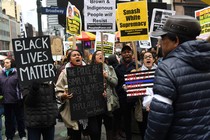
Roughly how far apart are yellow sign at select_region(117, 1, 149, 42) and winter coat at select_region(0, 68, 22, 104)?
8.22 ft

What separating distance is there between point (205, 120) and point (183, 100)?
0.24m

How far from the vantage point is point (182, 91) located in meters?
2.38

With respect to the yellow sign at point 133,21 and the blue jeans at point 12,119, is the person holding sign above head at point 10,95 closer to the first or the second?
the blue jeans at point 12,119

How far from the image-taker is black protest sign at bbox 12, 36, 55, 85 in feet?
15.7

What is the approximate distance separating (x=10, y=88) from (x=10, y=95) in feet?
0.48

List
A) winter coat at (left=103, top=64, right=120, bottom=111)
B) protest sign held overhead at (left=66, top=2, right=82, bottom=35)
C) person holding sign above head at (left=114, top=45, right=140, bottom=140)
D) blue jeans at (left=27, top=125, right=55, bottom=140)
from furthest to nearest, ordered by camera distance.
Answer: protest sign held overhead at (left=66, top=2, right=82, bottom=35) → person holding sign above head at (left=114, top=45, right=140, bottom=140) → winter coat at (left=103, top=64, right=120, bottom=111) → blue jeans at (left=27, top=125, right=55, bottom=140)

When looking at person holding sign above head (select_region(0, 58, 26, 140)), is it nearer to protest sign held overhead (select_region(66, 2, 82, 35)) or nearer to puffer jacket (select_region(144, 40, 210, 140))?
protest sign held overhead (select_region(66, 2, 82, 35))

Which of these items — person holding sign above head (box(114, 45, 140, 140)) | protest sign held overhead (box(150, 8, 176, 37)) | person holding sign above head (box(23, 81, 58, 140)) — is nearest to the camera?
person holding sign above head (box(23, 81, 58, 140))

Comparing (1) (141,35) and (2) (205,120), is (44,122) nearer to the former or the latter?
(1) (141,35)

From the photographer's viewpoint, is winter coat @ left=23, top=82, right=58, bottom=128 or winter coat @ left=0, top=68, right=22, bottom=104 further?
winter coat @ left=0, top=68, right=22, bottom=104

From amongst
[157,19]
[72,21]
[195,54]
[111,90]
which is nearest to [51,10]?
[72,21]

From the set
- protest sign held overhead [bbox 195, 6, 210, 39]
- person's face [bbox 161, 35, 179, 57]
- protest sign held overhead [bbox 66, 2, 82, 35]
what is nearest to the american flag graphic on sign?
person's face [bbox 161, 35, 179, 57]

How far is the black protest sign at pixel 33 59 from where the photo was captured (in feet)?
15.7

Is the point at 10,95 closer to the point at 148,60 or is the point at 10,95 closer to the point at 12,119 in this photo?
the point at 12,119
